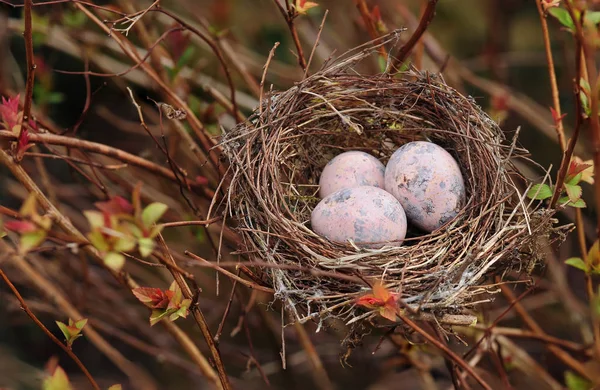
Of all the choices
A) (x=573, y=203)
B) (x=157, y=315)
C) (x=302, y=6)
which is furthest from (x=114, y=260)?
(x=573, y=203)

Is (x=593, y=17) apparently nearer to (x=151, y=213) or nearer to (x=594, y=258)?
(x=594, y=258)

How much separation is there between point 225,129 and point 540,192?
1.22 meters

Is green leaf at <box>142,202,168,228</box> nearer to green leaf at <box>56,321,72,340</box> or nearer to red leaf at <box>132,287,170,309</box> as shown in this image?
red leaf at <box>132,287,170,309</box>

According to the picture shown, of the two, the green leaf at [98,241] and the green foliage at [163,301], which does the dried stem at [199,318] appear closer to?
the green foliage at [163,301]

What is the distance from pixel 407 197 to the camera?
163 centimetres

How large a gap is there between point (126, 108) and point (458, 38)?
1.74 meters

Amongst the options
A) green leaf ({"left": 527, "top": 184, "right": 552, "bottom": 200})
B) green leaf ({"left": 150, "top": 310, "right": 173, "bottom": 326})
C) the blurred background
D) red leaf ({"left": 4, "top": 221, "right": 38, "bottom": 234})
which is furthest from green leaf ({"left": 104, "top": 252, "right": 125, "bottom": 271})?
the blurred background

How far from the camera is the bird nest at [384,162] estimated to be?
1287 millimetres

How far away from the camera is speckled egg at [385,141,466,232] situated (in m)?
1.60

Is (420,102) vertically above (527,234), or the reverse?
(420,102)

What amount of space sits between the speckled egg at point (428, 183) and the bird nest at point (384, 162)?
0.04 metres

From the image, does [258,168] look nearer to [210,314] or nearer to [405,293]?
[405,293]

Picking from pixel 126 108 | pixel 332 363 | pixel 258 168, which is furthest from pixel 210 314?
pixel 258 168

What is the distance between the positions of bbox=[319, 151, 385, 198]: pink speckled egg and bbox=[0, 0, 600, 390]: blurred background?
0.41m
